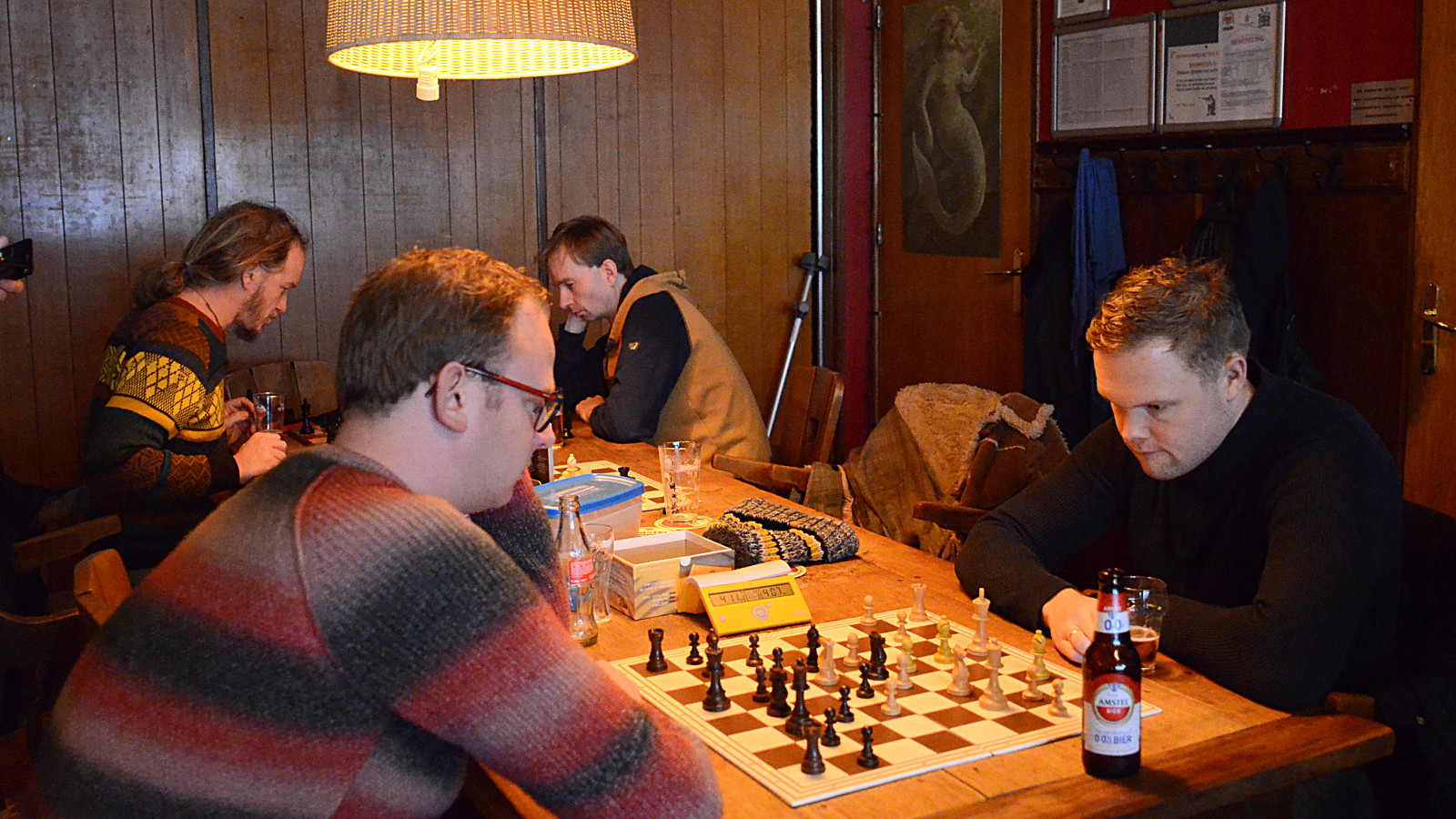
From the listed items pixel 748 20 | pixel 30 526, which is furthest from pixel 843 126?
pixel 30 526

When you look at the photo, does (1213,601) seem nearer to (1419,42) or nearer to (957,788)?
(957,788)

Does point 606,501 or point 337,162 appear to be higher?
point 337,162

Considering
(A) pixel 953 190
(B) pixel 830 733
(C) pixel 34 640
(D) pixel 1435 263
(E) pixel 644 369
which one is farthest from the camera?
(A) pixel 953 190

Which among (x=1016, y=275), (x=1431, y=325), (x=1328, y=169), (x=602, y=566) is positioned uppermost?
(x=1328, y=169)

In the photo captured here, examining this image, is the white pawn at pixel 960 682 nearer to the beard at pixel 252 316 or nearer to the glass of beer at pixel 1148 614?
the glass of beer at pixel 1148 614

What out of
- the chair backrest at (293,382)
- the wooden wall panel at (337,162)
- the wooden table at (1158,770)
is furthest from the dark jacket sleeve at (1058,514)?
the wooden wall panel at (337,162)

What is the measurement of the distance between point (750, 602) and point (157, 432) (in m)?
1.60

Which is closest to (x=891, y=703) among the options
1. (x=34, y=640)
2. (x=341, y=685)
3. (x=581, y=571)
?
(x=581, y=571)

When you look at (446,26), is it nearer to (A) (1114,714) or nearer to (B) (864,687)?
(B) (864,687)

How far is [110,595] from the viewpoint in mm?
1831

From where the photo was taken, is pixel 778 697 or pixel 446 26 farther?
pixel 446 26

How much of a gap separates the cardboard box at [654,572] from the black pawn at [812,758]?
0.65 metres

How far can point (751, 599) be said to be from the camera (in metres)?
2.15

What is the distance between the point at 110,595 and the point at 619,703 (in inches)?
36.1
